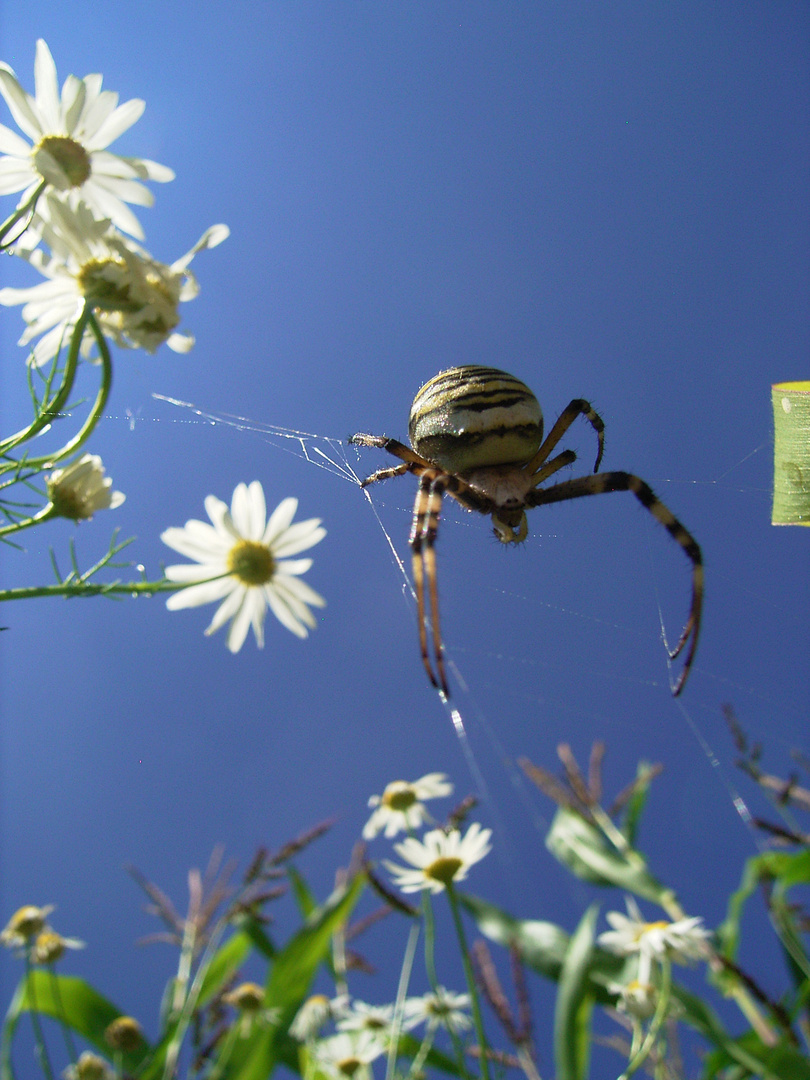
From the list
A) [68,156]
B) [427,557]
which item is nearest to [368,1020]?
[427,557]

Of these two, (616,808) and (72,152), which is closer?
(72,152)

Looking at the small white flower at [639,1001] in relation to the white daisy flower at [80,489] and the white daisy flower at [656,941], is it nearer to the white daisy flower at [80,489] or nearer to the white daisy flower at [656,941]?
the white daisy flower at [656,941]

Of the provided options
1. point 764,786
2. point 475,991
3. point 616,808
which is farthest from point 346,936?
point 764,786

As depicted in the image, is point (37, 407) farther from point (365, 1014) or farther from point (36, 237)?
point (365, 1014)

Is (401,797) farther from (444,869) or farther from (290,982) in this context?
(290,982)

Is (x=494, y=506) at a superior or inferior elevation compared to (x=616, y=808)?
superior
